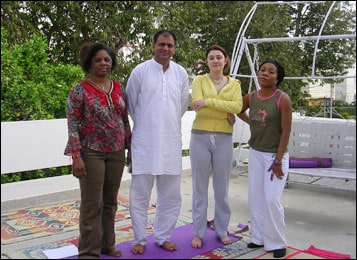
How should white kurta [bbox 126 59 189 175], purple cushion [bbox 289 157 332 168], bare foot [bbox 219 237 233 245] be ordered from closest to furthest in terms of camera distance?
white kurta [bbox 126 59 189 175] → bare foot [bbox 219 237 233 245] → purple cushion [bbox 289 157 332 168]

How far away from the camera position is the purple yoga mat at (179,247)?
3375mm

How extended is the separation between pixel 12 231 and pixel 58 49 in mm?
4778

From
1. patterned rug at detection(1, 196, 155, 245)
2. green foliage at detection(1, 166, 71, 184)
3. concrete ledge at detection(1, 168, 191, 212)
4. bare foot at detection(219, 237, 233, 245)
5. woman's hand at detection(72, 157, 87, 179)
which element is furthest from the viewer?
green foliage at detection(1, 166, 71, 184)

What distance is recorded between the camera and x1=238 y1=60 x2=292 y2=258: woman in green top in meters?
3.35

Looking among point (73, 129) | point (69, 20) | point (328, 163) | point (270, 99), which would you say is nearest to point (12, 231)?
point (73, 129)

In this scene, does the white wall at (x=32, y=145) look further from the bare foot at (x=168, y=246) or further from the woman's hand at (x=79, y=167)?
the bare foot at (x=168, y=246)

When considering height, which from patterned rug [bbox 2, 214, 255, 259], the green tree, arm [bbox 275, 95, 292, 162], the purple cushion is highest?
the green tree

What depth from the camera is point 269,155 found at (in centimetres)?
340

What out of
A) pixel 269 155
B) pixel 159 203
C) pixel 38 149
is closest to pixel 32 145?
pixel 38 149

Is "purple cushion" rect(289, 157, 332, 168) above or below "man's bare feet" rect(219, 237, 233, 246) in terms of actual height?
above

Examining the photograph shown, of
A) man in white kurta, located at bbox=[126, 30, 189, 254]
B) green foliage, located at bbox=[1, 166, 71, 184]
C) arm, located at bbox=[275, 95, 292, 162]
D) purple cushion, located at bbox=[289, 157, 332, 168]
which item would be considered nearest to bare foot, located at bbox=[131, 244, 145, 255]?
man in white kurta, located at bbox=[126, 30, 189, 254]

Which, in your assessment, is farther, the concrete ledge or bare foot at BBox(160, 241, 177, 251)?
the concrete ledge

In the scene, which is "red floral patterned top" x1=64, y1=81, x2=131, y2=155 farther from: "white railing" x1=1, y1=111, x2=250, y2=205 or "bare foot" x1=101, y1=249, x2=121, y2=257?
"white railing" x1=1, y1=111, x2=250, y2=205

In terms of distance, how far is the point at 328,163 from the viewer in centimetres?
475
